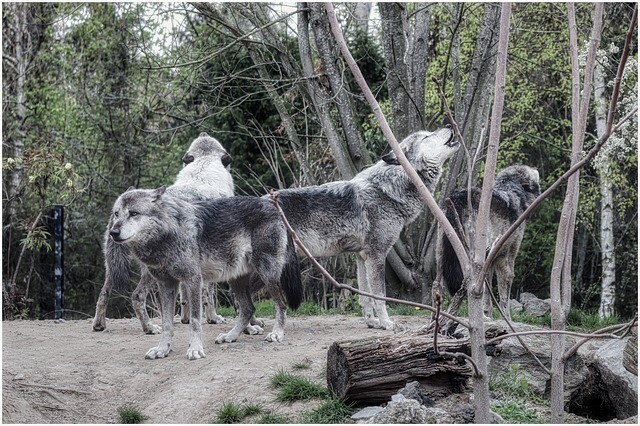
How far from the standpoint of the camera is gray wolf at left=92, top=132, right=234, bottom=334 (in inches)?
326

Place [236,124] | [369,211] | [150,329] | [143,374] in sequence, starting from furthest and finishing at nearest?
1. [236,124]
2. [150,329]
3. [369,211]
4. [143,374]

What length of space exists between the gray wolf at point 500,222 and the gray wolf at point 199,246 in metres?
1.76

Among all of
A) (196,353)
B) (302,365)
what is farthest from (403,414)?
(196,353)

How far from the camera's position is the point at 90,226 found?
16.3 m

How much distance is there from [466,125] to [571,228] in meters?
6.59

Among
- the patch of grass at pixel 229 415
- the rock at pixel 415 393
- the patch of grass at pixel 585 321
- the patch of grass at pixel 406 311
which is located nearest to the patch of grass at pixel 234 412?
the patch of grass at pixel 229 415

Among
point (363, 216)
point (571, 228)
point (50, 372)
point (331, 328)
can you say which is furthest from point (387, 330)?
point (571, 228)

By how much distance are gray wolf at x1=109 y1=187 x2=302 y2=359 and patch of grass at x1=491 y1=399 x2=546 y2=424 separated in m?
2.56

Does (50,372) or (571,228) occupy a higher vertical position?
(571,228)

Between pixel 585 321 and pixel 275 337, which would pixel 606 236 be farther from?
pixel 275 337

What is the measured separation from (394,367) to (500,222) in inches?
147

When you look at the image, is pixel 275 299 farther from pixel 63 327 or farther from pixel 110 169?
pixel 110 169

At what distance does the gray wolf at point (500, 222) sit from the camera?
27.8ft

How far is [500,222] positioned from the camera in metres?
8.88
